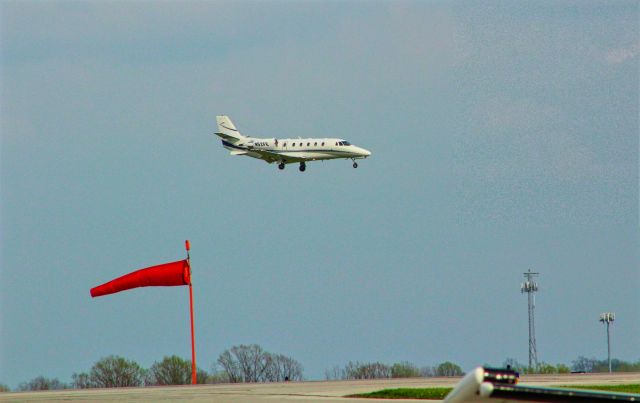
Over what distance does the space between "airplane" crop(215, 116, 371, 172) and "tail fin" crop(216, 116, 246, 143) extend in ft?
5.79

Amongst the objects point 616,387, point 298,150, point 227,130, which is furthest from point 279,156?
point 616,387

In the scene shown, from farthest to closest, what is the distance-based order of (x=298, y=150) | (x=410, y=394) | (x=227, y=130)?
(x=227, y=130)
(x=298, y=150)
(x=410, y=394)

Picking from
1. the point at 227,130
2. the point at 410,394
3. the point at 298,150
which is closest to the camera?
the point at 410,394

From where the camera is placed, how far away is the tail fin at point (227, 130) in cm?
8475

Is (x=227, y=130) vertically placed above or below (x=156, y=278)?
above

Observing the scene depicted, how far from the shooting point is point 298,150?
77000 millimetres

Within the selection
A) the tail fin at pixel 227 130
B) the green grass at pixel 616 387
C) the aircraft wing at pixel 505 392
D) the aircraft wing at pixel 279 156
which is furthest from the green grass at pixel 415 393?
the tail fin at pixel 227 130

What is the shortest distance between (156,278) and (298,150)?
41.8 m

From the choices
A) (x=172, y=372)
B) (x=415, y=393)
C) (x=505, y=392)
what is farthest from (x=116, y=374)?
(x=505, y=392)

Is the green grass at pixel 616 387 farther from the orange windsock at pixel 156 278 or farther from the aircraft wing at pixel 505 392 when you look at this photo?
the aircraft wing at pixel 505 392

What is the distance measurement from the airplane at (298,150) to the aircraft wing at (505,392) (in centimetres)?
6734

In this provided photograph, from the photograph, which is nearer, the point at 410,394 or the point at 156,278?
the point at 410,394

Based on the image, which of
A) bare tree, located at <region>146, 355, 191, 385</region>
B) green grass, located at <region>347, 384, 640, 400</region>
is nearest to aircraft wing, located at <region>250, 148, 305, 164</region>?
bare tree, located at <region>146, 355, 191, 385</region>

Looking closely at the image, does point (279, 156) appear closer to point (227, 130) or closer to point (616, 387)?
point (227, 130)
